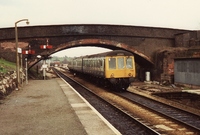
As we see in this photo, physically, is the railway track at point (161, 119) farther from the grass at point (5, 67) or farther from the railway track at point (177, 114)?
the grass at point (5, 67)

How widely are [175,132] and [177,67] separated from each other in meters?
17.3

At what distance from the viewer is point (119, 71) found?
1909 centimetres

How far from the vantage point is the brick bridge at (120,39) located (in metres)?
27.6

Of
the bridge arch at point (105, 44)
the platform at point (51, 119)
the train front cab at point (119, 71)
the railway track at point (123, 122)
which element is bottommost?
the railway track at point (123, 122)

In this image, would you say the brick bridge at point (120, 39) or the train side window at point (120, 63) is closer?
the train side window at point (120, 63)

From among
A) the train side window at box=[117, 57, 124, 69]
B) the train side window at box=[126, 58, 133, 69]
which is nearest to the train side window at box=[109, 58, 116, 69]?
the train side window at box=[117, 57, 124, 69]

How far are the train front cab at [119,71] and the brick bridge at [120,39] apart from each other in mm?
8235

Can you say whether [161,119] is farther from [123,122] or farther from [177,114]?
[123,122]

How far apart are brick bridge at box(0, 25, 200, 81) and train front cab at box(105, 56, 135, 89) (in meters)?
8.23

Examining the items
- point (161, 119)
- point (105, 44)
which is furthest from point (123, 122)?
point (105, 44)

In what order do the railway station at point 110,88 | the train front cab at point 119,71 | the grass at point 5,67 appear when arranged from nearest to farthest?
1. the railway station at point 110,88
2. the grass at point 5,67
3. the train front cab at point 119,71

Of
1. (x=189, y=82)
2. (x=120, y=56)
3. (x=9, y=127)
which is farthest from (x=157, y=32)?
(x=9, y=127)

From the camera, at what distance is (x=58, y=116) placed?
9750 mm

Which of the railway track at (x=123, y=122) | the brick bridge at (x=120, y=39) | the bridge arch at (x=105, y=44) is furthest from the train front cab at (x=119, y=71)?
the bridge arch at (x=105, y=44)
